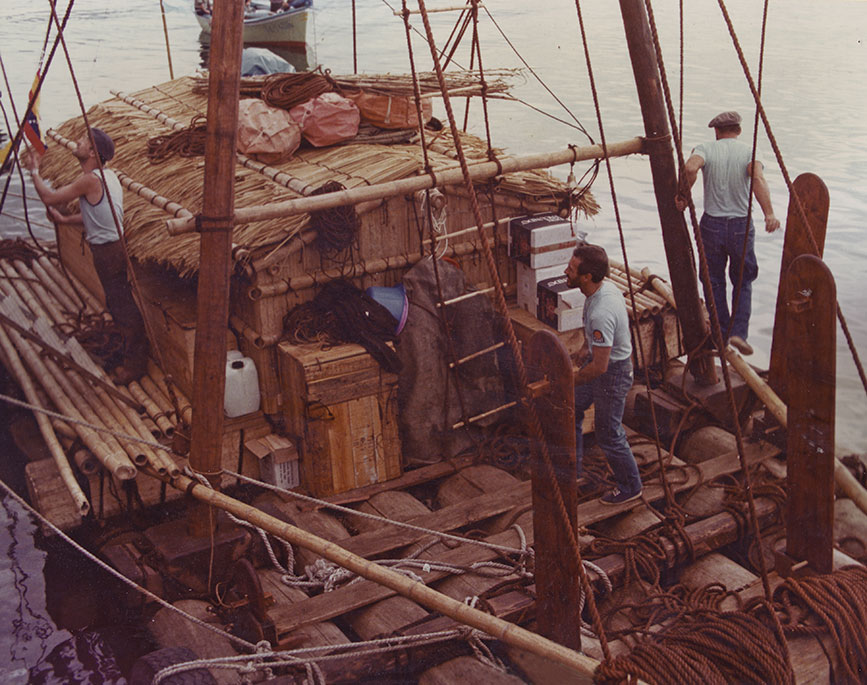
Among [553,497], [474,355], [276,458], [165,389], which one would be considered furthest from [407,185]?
[553,497]

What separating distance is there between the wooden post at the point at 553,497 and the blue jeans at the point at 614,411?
202 centimetres

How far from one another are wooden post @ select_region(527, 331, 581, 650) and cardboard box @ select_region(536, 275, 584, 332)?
3.53 m

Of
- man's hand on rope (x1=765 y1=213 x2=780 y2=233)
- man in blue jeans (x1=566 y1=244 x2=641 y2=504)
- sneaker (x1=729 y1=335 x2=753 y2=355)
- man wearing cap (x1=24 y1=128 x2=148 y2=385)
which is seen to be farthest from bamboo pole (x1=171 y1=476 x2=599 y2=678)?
man's hand on rope (x1=765 y1=213 x2=780 y2=233)

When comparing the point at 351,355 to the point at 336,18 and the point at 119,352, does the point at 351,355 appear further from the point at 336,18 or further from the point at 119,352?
the point at 336,18

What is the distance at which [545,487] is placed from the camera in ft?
14.9

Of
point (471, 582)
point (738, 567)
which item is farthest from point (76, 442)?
point (738, 567)

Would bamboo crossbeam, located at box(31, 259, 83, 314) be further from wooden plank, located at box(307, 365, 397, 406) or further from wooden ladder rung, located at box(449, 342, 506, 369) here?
wooden ladder rung, located at box(449, 342, 506, 369)

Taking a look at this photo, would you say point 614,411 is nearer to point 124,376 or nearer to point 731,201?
point 731,201

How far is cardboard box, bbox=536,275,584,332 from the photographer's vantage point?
8.14m

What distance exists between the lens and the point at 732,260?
916 cm

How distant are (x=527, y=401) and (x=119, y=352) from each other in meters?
5.37

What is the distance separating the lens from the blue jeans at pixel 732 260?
8875 millimetres

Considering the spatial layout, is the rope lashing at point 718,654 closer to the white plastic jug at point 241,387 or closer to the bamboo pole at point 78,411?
the bamboo pole at point 78,411

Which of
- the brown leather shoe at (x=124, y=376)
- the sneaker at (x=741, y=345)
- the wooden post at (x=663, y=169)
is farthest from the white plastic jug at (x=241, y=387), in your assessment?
the sneaker at (x=741, y=345)
